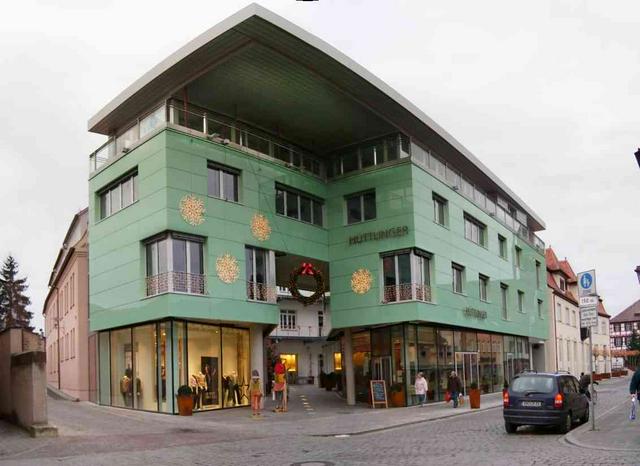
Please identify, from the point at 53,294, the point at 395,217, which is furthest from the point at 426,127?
the point at 53,294

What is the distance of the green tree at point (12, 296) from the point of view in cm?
8450

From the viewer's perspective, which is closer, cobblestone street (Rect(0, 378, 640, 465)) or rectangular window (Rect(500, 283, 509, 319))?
cobblestone street (Rect(0, 378, 640, 465))

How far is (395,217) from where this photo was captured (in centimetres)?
3334

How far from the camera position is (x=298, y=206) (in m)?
33.5

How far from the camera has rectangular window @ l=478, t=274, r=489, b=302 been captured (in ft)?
140

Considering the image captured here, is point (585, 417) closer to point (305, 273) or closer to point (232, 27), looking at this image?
point (305, 273)

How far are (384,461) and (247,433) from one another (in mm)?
7923

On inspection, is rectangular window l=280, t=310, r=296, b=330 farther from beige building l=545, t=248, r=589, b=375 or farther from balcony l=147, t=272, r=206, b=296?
balcony l=147, t=272, r=206, b=296

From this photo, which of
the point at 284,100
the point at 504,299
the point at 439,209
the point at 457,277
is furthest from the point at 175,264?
the point at 504,299

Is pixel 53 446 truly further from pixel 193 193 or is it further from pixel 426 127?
pixel 426 127

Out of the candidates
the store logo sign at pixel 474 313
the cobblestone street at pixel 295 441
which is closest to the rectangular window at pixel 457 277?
the store logo sign at pixel 474 313

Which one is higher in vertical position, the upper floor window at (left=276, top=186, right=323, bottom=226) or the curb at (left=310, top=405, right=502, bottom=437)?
the upper floor window at (left=276, top=186, right=323, bottom=226)

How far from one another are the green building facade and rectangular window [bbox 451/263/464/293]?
15 centimetres

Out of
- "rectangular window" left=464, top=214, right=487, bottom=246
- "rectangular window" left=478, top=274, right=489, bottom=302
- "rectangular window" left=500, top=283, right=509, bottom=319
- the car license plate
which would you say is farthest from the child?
"rectangular window" left=500, top=283, right=509, bottom=319
